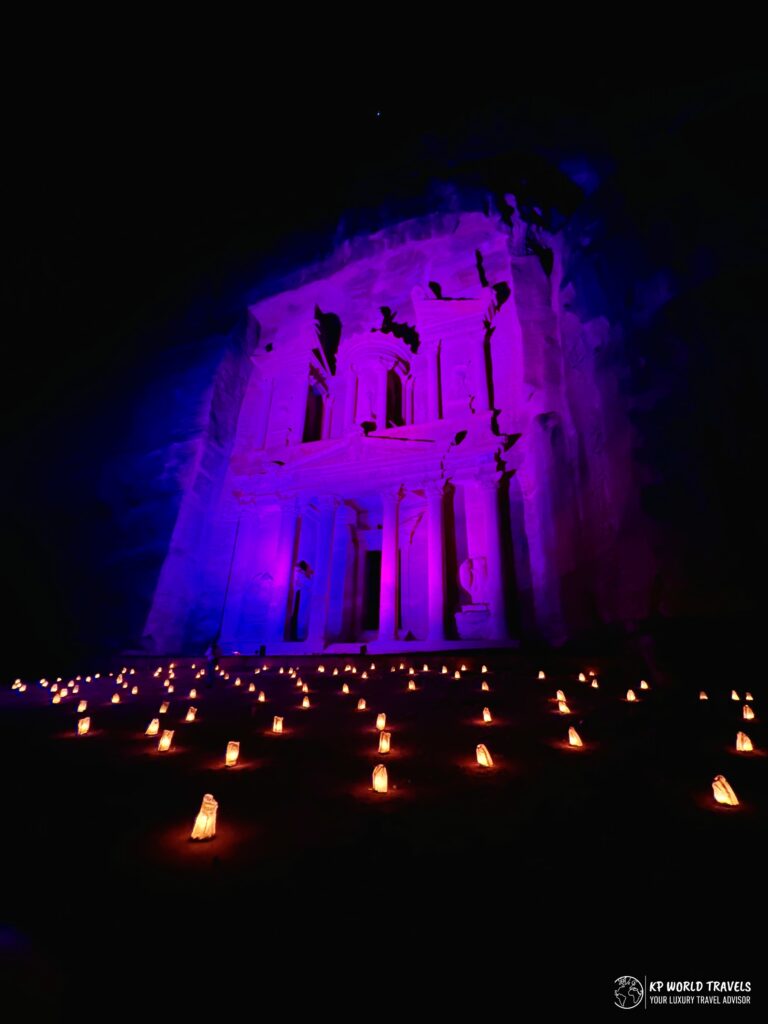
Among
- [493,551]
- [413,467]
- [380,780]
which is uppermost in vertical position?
[413,467]

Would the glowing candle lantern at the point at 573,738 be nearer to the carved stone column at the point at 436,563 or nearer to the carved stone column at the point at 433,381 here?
the carved stone column at the point at 436,563

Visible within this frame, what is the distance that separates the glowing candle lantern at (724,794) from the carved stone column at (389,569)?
12497mm

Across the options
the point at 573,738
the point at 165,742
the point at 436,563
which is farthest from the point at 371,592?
the point at 573,738

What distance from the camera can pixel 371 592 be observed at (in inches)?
797

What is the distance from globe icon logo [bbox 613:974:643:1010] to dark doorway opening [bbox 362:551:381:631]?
1740cm

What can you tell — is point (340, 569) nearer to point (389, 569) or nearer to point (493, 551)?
point (389, 569)

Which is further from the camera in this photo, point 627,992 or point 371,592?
point 371,592

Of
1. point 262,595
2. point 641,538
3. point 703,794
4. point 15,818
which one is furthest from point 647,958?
point 262,595

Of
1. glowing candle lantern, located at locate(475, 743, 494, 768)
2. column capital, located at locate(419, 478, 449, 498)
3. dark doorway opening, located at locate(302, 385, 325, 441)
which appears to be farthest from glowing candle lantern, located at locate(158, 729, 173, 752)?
dark doorway opening, located at locate(302, 385, 325, 441)

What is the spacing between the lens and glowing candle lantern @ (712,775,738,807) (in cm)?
294

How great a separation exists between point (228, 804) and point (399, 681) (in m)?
6.15

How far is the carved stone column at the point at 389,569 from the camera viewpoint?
15.3 m

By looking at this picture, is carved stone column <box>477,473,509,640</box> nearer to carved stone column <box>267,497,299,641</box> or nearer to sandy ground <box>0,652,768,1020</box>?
carved stone column <box>267,497,299,641</box>

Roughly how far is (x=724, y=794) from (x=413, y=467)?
14.6 metres
